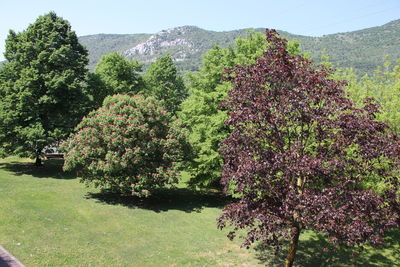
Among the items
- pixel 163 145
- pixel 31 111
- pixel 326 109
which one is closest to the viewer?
pixel 326 109

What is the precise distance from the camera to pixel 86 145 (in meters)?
23.6

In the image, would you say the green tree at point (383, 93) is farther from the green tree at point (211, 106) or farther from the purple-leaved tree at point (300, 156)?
the purple-leaved tree at point (300, 156)

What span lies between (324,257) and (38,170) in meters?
28.8

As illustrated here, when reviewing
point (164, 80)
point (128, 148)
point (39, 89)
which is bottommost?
point (128, 148)

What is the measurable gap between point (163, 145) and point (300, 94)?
47.9 feet

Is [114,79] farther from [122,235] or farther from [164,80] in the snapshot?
[122,235]

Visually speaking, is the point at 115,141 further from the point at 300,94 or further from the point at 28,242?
the point at 300,94

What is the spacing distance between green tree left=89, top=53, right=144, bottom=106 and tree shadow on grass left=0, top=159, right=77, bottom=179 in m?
9.34

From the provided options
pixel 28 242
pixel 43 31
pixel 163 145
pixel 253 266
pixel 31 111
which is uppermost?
pixel 43 31

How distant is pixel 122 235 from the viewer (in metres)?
18.1


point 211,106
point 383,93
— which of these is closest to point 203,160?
point 211,106

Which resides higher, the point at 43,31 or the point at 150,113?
the point at 43,31

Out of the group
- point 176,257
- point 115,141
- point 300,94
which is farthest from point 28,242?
point 300,94

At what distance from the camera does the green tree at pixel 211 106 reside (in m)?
24.9
